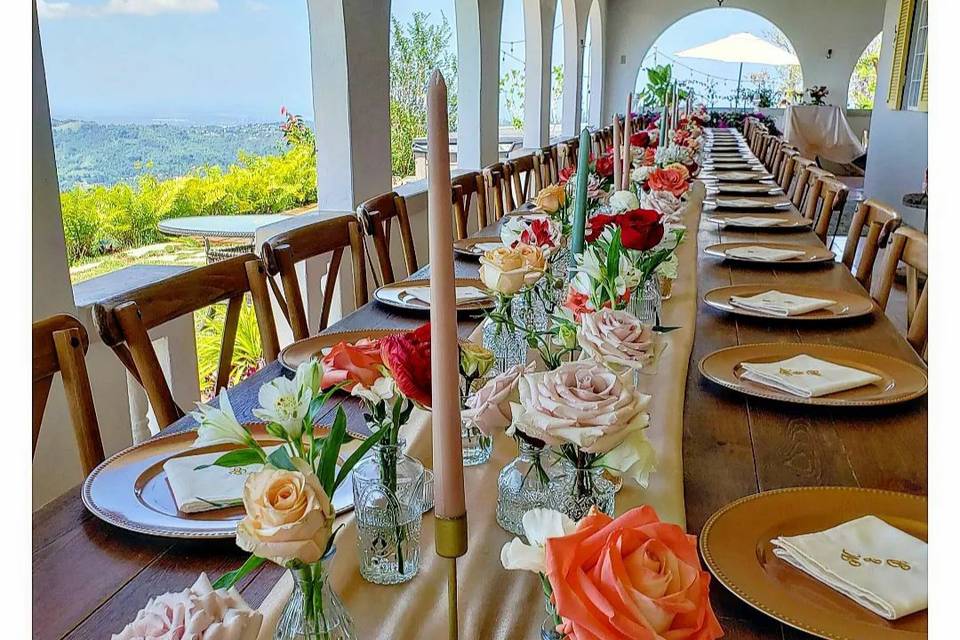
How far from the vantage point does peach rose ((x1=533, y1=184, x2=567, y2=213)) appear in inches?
72.9

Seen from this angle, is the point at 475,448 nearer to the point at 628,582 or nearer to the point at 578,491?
the point at 578,491

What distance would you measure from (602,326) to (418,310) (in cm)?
98

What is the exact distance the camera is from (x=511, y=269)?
3.87ft

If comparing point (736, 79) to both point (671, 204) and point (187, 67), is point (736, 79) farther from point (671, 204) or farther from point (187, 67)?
point (671, 204)

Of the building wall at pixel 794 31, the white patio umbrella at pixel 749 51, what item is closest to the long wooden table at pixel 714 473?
the building wall at pixel 794 31

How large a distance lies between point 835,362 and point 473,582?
3.10ft

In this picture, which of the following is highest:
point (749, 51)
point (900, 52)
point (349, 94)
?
point (749, 51)

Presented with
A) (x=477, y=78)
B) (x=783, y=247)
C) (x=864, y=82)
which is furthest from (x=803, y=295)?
(x=864, y=82)

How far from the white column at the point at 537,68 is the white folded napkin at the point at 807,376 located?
6110mm

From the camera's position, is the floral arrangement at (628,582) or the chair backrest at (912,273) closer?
the floral arrangement at (628,582)

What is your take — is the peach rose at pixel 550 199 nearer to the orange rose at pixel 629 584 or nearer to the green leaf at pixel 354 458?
the green leaf at pixel 354 458

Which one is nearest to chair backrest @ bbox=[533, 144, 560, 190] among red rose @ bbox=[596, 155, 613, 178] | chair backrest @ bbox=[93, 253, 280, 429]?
red rose @ bbox=[596, 155, 613, 178]

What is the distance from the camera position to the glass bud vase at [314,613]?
60cm
